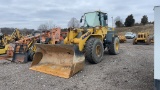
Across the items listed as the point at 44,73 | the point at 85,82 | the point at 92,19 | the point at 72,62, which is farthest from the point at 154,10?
the point at 92,19

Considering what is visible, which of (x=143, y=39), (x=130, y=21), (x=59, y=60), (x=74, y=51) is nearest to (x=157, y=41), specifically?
(x=74, y=51)

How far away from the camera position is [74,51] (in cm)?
693

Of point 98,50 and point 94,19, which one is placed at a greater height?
point 94,19

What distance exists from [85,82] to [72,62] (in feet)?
3.28

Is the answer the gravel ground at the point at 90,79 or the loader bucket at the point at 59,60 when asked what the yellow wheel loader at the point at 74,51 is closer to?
the loader bucket at the point at 59,60

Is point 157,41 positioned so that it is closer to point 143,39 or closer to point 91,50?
point 91,50

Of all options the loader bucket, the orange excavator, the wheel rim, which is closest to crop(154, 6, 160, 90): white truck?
the loader bucket

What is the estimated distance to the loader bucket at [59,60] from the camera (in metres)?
6.89

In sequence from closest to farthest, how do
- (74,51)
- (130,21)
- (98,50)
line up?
(74,51)
(98,50)
(130,21)

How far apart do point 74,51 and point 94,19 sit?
3266 millimetres

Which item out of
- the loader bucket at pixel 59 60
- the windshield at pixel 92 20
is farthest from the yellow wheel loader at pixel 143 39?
the loader bucket at pixel 59 60

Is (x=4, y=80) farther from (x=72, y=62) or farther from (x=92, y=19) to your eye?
(x=92, y=19)

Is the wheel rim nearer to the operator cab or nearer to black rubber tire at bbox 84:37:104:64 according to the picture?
black rubber tire at bbox 84:37:104:64

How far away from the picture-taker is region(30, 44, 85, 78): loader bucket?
22.6ft
